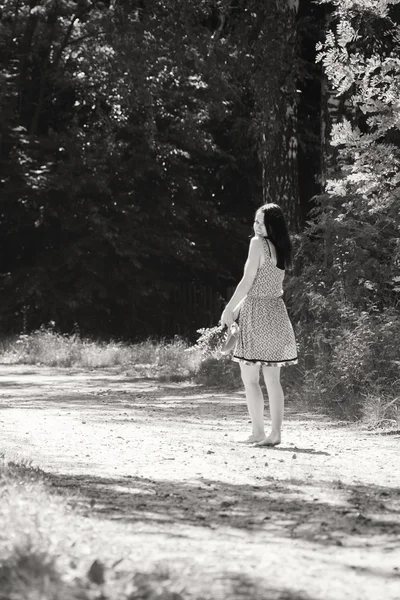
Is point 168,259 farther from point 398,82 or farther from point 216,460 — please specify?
point 216,460

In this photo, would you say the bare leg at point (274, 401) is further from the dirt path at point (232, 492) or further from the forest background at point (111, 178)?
the forest background at point (111, 178)

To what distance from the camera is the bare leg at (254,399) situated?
9.99 meters

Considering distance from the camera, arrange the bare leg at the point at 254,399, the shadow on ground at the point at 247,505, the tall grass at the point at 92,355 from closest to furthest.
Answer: the shadow on ground at the point at 247,505, the bare leg at the point at 254,399, the tall grass at the point at 92,355

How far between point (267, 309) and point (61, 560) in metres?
5.36

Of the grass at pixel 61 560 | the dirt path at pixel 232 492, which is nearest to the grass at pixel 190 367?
the dirt path at pixel 232 492

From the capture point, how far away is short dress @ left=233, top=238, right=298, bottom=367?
9844mm

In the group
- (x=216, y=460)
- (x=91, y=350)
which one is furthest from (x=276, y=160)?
(x=216, y=460)

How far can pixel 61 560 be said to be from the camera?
4.75m

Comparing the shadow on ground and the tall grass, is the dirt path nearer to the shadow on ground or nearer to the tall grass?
the shadow on ground

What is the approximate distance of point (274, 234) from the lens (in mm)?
9797

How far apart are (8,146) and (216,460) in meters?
23.7

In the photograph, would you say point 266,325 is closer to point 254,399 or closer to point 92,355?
point 254,399

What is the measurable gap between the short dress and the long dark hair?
2.9 inches

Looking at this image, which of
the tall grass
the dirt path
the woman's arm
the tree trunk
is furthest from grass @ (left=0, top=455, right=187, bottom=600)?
the tall grass
